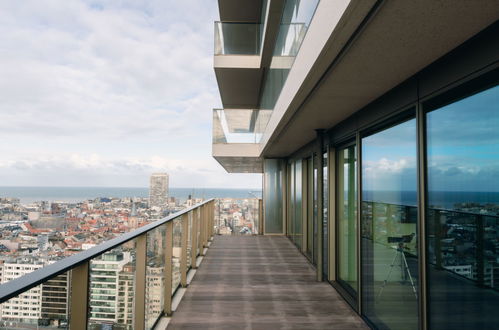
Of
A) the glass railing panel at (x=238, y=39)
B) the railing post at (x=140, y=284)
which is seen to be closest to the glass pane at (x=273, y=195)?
the glass railing panel at (x=238, y=39)

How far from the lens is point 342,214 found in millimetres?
4973

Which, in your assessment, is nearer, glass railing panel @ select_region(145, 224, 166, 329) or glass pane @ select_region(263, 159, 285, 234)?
glass railing panel @ select_region(145, 224, 166, 329)

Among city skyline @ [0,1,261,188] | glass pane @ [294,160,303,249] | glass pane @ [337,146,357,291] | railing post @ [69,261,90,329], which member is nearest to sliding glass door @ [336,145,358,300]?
glass pane @ [337,146,357,291]

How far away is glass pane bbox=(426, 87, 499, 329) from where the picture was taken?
2012mm

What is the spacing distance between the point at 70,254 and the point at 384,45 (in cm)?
213

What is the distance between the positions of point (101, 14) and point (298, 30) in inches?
616

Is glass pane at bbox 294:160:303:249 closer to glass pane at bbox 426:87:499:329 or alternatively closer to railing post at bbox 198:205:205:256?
railing post at bbox 198:205:205:256

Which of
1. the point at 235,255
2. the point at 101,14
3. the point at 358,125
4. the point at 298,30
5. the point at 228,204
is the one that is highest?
the point at 101,14

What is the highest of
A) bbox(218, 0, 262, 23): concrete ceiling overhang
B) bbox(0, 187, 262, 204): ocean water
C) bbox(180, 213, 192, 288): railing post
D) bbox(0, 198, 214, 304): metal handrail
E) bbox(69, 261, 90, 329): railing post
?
bbox(218, 0, 262, 23): concrete ceiling overhang

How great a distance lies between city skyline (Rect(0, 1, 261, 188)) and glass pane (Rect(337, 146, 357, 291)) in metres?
4.88

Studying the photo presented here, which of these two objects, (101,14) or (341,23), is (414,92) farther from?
(101,14)

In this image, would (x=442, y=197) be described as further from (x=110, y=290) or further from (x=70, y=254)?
(x=70, y=254)

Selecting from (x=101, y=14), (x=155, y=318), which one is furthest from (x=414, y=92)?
(x=101, y=14)

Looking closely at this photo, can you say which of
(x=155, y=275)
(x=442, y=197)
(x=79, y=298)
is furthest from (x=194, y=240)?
(x=79, y=298)
